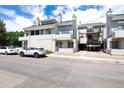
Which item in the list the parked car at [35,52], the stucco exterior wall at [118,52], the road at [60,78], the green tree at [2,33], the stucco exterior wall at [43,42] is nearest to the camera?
the road at [60,78]

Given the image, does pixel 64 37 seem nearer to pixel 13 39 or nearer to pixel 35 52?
pixel 35 52

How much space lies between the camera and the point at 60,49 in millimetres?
28750

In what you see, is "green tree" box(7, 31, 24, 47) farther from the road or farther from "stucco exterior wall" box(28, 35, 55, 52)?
the road

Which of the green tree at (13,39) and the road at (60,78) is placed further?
the green tree at (13,39)

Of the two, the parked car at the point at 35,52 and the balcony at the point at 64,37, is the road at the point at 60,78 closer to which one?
the parked car at the point at 35,52

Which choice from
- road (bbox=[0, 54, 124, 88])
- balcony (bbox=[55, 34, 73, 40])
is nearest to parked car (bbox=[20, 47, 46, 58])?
balcony (bbox=[55, 34, 73, 40])

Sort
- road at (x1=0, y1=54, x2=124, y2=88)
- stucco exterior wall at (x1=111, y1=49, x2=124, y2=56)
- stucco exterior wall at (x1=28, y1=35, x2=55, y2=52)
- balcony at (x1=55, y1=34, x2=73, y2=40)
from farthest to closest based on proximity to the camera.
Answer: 1. stucco exterior wall at (x1=28, y1=35, x2=55, y2=52)
2. balcony at (x1=55, y1=34, x2=73, y2=40)
3. stucco exterior wall at (x1=111, y1=49, x2=124, y2=56)
4. road at (x1=0, y1=54, x2=124, y2=88)

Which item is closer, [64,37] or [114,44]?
[114,44]

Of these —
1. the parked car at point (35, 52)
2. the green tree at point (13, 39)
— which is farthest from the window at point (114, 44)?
the green tree at point (13, 39)

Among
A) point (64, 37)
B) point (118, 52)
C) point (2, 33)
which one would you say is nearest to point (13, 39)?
point (2, 33)

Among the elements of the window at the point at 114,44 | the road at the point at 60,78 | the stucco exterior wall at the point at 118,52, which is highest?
the window at the point at 114,44
